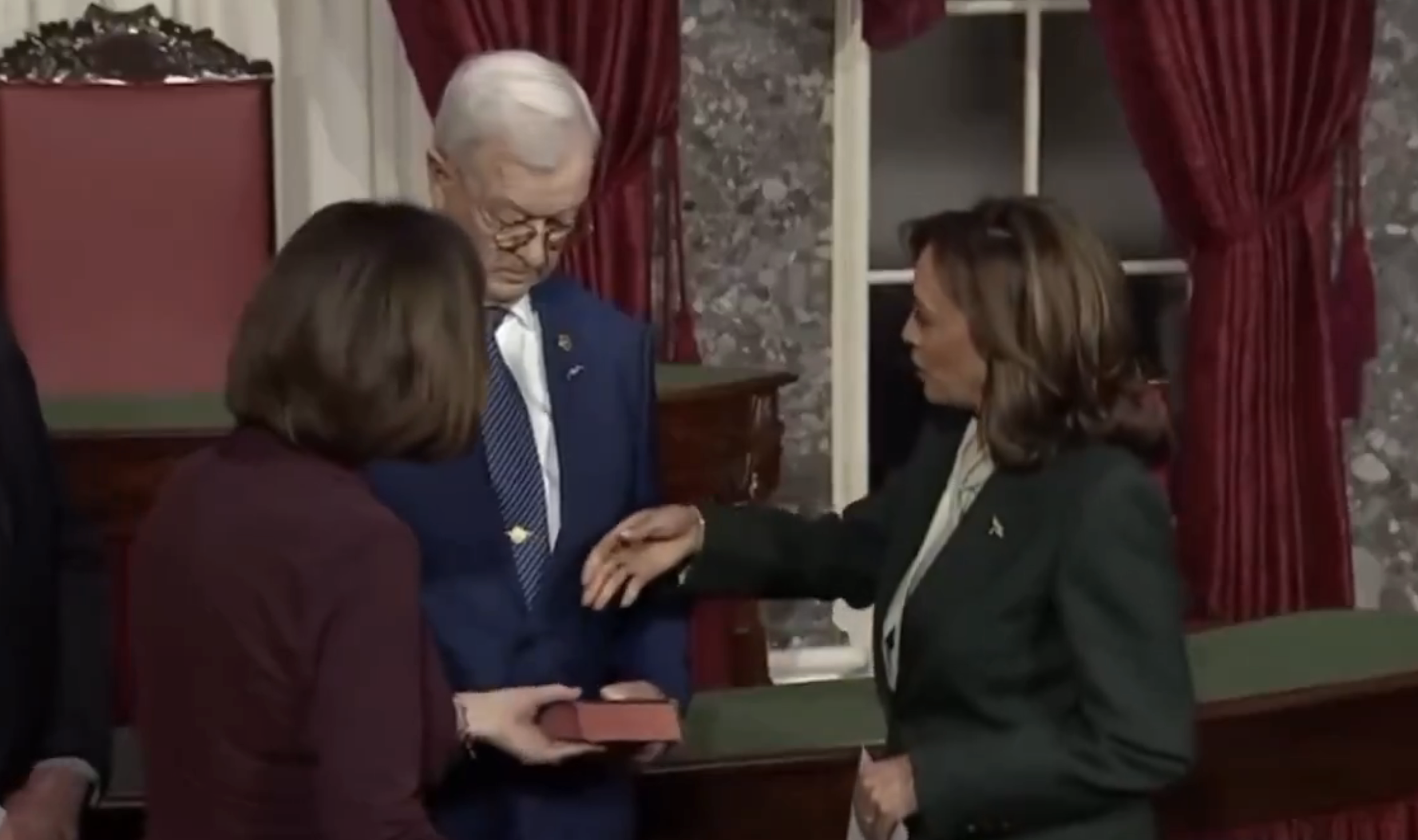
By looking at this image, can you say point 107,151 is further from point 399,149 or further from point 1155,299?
point 1155,299

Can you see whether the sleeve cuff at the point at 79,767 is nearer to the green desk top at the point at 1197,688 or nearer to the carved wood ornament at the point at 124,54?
the green desk top at the point at 1197,688

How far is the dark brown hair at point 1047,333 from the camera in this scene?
1.70 m

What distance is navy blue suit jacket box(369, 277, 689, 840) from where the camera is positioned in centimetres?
177

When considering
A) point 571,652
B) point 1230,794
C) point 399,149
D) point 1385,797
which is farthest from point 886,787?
point 399,149

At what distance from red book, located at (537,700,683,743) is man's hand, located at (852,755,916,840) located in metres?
0.19

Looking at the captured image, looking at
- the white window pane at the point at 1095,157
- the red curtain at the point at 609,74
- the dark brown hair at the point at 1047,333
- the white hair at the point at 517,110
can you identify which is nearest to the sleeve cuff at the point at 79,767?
the white hair at the point at 517,110

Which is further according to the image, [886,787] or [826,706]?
[826,706]

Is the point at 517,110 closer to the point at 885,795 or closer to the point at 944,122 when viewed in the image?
the point at 885,795

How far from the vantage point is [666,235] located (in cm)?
367

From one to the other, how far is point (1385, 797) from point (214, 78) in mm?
2307

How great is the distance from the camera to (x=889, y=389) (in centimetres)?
408

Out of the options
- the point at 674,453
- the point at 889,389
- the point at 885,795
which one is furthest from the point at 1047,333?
the point at 889,389

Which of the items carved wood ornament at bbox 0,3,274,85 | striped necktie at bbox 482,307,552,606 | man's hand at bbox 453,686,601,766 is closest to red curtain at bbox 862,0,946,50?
carved wood ornament at bbox 0,3,274,85

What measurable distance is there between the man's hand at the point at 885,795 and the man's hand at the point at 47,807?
0.69 metres
